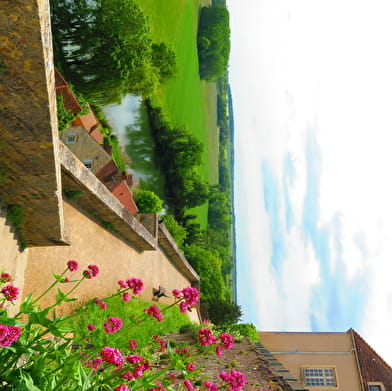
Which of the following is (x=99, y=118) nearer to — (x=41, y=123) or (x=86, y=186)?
(x=86, y=186)

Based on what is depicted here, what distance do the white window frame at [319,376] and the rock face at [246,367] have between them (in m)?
9.77

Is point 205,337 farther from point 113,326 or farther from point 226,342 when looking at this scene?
point 113,326

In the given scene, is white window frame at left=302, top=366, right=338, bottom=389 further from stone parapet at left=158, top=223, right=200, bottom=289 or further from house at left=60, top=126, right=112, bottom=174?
house at left=60, top=126, right=112, bottom=174

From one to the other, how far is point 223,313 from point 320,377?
9093mm

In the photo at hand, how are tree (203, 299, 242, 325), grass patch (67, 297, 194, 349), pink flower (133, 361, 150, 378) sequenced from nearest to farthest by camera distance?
pink flower (133, 361, 150, 378) < grass patch (67, 297, 194, 349) < tree (203, 299, 242, 325)

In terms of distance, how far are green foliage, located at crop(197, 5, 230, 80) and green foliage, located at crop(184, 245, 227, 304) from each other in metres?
43.9

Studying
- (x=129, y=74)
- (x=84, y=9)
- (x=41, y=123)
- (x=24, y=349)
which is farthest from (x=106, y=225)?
(x=84, y=9)

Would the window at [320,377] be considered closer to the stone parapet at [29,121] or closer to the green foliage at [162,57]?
the stone parapet at [29,121]

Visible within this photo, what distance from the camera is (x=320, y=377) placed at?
1903cm

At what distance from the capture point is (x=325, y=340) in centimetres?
2044

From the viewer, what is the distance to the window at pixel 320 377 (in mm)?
18675

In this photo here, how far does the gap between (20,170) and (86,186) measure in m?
2.33

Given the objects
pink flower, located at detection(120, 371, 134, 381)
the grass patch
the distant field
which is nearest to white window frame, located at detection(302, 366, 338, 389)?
the grass patch

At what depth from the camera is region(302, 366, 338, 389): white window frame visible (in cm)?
1864
